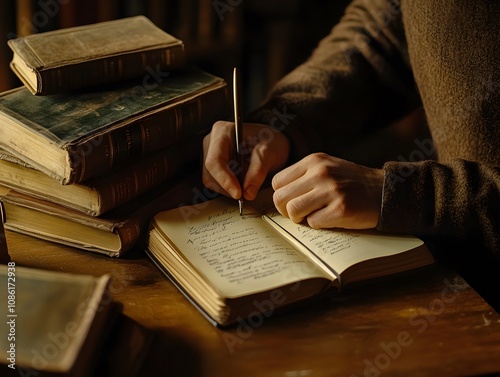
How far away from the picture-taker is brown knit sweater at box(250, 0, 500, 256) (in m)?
1.01

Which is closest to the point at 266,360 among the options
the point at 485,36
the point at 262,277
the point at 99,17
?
the point at 262,277

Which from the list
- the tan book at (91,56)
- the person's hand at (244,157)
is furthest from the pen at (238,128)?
the tan book at (91,56)

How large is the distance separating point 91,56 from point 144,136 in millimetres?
193

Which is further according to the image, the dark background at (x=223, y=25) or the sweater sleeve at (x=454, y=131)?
the dark background at (x=223, y=25)

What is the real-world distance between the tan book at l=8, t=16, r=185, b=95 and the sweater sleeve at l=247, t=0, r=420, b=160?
27 cm

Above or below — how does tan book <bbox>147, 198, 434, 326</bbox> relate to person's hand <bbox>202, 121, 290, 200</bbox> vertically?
below

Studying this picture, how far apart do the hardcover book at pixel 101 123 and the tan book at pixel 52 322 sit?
0.21 metres

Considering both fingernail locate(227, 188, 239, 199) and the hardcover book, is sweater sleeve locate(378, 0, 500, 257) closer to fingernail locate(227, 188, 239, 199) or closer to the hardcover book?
fingernail locate(227, 188, 239, 199)

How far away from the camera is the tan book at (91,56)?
1.08 metres

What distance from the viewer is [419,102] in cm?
159

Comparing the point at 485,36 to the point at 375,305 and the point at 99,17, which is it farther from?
the point at 99,17

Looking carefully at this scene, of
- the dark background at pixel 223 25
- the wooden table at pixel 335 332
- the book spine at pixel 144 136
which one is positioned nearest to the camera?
the wooden table at pixel 335 332

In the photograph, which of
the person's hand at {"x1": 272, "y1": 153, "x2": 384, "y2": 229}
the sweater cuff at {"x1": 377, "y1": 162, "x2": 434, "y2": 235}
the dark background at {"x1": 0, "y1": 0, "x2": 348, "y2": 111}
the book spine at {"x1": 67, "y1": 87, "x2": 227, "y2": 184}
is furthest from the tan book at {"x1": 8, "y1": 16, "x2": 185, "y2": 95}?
the dark background at {"x1": 0, "y1": 0, "x2": 348, "y2": 111}

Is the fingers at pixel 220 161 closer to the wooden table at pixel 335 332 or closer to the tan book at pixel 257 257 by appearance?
the tan book at pixel 257 257
